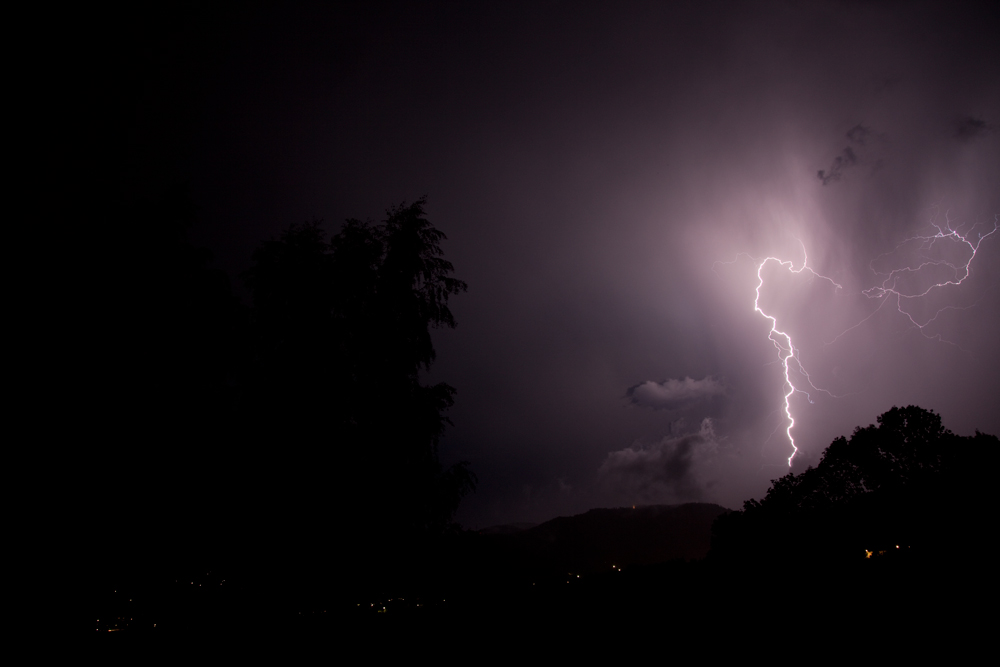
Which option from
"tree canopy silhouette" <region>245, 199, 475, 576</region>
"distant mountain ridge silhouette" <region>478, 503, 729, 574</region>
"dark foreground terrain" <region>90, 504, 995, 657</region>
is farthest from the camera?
"distant mountain ridge silhouette" <region>478, 503, 729, 574</region>

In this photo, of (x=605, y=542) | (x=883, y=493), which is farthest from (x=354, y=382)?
(x=605, y=542)

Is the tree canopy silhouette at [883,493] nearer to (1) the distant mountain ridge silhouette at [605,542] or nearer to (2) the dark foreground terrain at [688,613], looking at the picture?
(2) the dark foreground terrain at [688,613]

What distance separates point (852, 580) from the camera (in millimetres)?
4480

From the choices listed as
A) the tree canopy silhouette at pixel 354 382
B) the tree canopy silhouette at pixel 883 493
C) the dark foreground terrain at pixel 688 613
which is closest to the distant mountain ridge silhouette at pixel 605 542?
the tree canopy silhouette at pixel 883 493

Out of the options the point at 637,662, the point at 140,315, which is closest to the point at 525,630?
the point at 637,662

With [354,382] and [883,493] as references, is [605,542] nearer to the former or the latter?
[883,493]

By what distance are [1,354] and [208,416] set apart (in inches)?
124

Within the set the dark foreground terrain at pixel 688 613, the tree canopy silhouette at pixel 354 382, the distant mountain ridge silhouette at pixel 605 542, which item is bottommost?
the distant mountain ridge silhouette at pixel 605 542

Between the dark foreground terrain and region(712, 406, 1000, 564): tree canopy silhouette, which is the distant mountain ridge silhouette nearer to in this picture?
region(712, 406, 1000, 564): tree canopy silhouette

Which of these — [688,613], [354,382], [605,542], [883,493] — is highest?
[354,382]

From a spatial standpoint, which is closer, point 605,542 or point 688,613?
point 688,613

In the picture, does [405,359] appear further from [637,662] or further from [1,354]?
[637,662]

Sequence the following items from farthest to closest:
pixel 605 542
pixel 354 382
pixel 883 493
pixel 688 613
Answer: pixel 605 542
pixel 883 493
pixel 354 382
pixel 688 613

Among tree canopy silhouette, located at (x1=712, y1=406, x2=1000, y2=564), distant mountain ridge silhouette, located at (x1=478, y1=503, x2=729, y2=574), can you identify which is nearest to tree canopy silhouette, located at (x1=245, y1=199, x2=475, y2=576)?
tree canopy silhouette, located at (x1=712, y1=406, x2=1000, y2=564)
